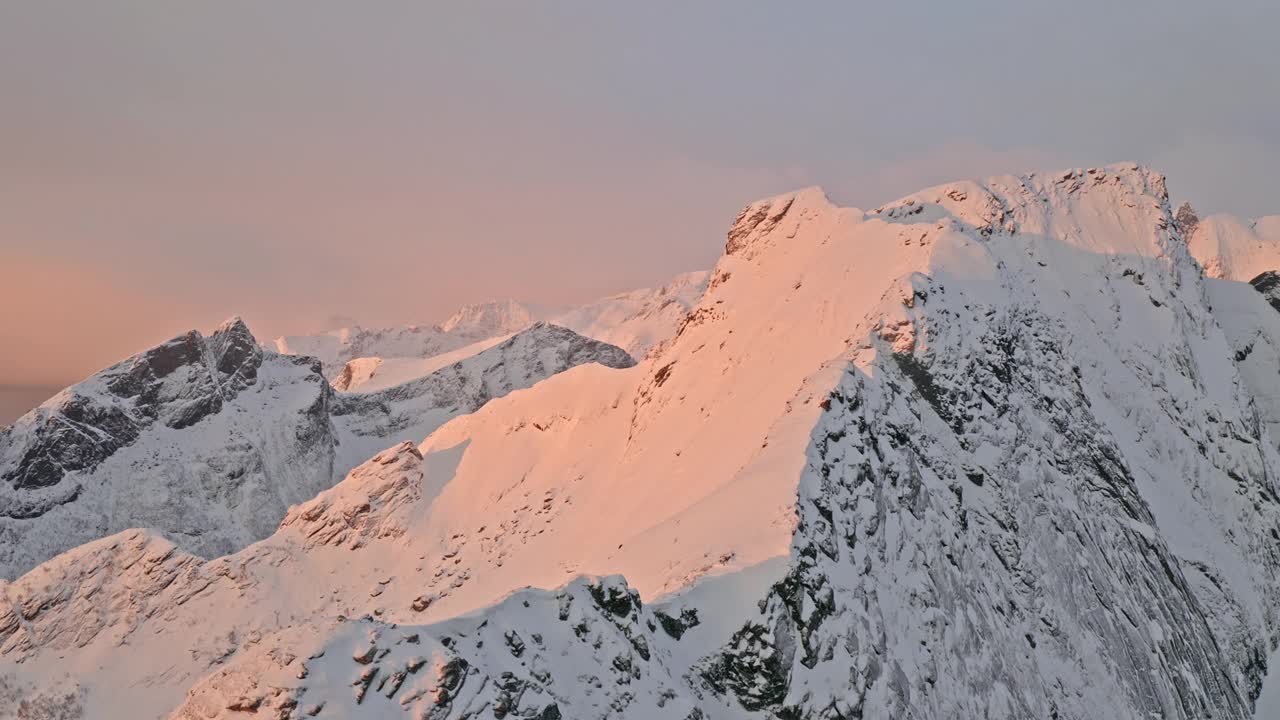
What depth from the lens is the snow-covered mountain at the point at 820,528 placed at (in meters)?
54.1

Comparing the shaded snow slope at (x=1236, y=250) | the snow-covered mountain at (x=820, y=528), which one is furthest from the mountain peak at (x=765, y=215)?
the shaded snow slope at (x=1236, y=250)

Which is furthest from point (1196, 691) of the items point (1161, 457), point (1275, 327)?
point (1275, 327)

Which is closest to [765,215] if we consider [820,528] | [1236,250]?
[820,528]

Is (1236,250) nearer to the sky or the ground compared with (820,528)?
nearer to the ground

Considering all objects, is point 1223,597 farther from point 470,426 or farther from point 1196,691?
point 470,426

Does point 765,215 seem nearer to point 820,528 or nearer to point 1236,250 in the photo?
point 820,528

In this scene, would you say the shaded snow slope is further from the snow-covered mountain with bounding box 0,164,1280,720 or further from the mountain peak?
the mountain peak

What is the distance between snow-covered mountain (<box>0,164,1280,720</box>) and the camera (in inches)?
2129

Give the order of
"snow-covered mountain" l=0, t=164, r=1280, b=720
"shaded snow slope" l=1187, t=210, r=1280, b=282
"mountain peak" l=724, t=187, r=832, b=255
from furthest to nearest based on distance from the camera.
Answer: "shaded snow slope" l=1187, t=210, r=1280, b=282 → "mountain peak" l=724, t=187, r=832, b=255 → "snow-covered mountain" l=0, t=164, r=1280, b=720

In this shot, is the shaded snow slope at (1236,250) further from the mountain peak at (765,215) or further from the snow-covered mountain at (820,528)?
the mountain peak at (765,215)

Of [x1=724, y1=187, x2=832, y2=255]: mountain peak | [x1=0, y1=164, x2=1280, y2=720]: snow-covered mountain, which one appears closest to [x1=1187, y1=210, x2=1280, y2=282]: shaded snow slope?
[x1=0, y1=164, x2=1280, y2=720]: snow-covered mountain

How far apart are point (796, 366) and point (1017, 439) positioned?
17450 millimetres

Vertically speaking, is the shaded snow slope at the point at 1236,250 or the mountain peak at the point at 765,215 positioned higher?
the mountain peak at the point at 765,215

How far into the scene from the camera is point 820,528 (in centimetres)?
6594
